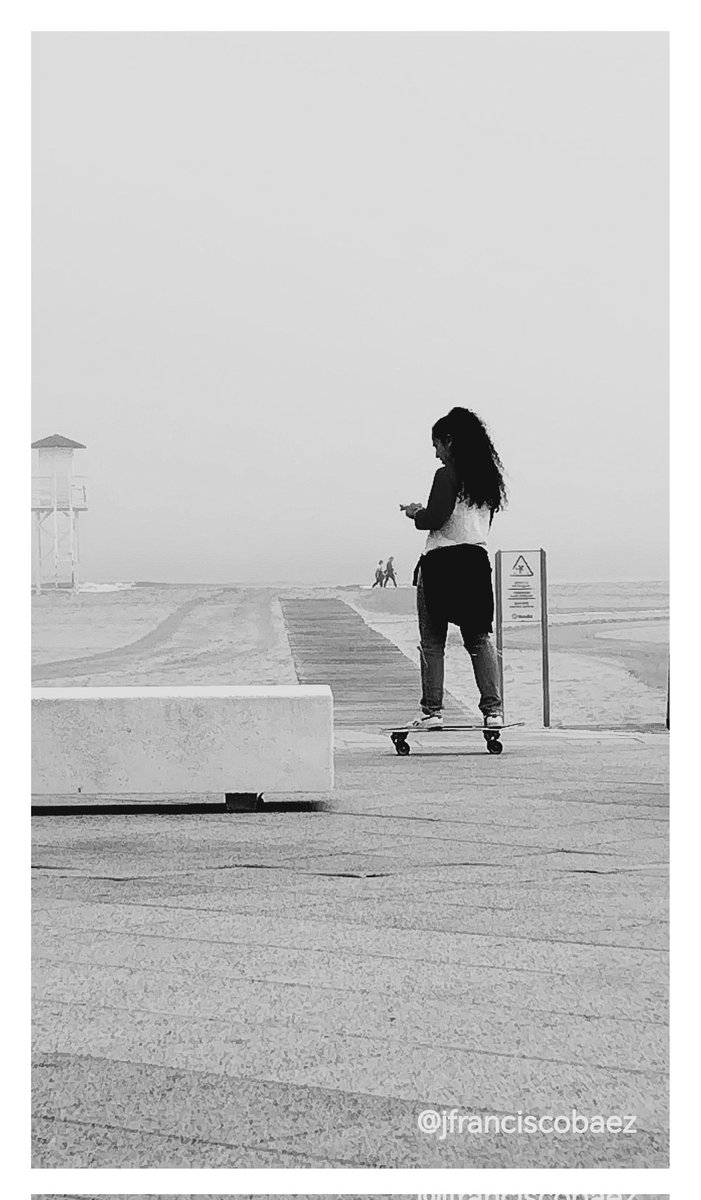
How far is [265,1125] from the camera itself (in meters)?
2.27

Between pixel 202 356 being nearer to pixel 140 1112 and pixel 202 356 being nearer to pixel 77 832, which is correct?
pixel 77 832

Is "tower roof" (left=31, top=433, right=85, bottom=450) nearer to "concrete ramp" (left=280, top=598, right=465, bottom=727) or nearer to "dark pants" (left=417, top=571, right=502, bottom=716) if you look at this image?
"concrete ramp" (left=280, top=598, right=465, bottom=727)

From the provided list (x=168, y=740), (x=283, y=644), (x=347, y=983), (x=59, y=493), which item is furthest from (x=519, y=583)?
(x=59, y=493)

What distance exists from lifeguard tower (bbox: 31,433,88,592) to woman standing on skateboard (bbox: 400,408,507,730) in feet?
58.7

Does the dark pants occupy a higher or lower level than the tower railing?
lower

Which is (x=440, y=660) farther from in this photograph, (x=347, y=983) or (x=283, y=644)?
(x=283, y=644)

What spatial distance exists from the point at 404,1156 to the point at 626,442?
2366 centimetres

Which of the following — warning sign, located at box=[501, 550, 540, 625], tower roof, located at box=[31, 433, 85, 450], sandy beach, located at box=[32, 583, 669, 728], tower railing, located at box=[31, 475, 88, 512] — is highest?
tower roof, located at box=[31, 433, 85, 450]

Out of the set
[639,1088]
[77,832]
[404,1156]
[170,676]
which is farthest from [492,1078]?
[170,676]

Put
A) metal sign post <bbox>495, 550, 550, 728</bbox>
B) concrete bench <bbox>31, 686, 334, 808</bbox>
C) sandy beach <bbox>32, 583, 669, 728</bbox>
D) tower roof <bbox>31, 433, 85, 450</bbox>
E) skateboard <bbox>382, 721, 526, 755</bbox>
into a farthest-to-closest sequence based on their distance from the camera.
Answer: tower roof <bbox>31, 433, 85, 450</bbox>, sandy beach <bbox>32, 583, 669, 728</bbox>, metal sign post <bbox>495, 550, 550, 728</bbox>, skateboard <bbox>382, 721, 526, 755</bbox>, concrete bench <bbox>31, 686, 334, 808</bbox>

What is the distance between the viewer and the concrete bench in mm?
5742

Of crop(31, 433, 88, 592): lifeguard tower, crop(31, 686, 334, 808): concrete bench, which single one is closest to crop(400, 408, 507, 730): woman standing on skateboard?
crop(31, 686, 334, 808): concrete bench

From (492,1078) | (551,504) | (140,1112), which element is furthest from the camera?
(551,504)
